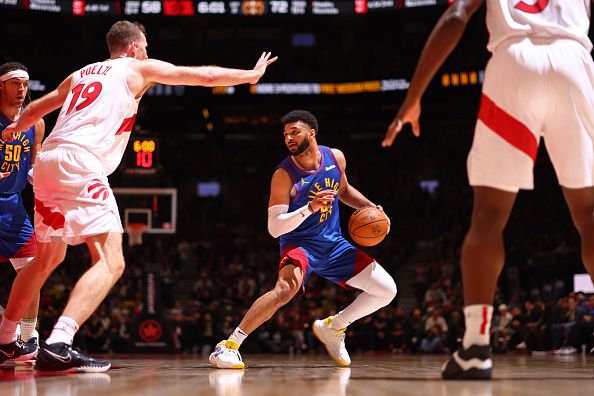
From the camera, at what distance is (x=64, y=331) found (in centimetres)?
362

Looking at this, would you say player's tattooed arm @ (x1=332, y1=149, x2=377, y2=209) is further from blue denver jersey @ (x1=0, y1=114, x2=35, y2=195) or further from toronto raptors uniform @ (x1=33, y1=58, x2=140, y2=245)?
blue denver jersey @ (x1=0, y1=114, x2=35, y2=195)

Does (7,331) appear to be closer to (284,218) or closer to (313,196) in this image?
(284,218)

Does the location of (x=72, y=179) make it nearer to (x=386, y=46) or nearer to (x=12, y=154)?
(x=12, y=154)

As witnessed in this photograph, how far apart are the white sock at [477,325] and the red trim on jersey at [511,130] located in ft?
2.18

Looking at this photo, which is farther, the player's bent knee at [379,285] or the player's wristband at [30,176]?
the player's bent knee at [379,285]

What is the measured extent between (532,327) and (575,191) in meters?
10.1

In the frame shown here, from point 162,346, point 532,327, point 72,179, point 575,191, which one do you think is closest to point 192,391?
point 72,179

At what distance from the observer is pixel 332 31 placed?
23953 mm

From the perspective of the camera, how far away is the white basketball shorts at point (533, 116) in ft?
10.4

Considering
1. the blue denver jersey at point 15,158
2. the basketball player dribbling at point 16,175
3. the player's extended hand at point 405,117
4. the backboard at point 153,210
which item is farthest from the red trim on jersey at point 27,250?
the backboard at point 153,210

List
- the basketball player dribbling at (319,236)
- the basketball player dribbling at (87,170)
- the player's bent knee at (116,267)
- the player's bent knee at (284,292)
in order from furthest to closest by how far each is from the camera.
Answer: the basketball player dribbling at (319,236) < the player's bent knee at (284,292) < the player's bent knee at (116,267) < the basketball player dribbling at (87,170)

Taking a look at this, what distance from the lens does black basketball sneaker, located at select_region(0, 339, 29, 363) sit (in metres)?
4.65

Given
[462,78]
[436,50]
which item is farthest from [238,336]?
[462,78]

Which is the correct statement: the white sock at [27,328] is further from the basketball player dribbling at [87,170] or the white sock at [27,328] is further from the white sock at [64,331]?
the white sock at [64,331]
